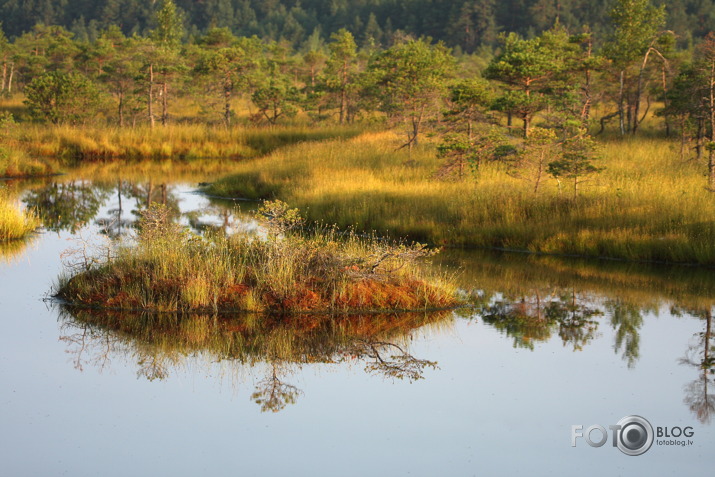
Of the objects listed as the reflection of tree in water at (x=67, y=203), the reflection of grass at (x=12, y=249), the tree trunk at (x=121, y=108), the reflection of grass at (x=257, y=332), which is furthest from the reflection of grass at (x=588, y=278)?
the tree trunk at (x=121, y=108)

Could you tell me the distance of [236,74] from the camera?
4416 cm

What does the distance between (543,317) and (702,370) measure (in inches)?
107

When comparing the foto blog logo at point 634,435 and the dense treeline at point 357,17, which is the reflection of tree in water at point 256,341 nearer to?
the foto blog logo at point 634,435

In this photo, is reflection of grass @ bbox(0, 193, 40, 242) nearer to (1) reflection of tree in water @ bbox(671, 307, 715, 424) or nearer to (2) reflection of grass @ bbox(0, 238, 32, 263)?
(2) reflection of grass @ bbox(0, 238, 32, 263)

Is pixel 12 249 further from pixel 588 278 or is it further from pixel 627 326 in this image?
pixel 627 326

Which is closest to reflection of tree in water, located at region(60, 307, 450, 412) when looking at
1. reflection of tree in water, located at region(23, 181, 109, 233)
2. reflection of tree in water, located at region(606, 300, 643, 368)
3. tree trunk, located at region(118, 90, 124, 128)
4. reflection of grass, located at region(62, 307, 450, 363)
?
Answer: reflection of grass, located at region(62, 307, 450, 363)

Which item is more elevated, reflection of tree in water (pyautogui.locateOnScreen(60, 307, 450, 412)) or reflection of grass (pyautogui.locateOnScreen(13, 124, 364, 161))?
reflection of tree in water (pyautogui.locateOnScreen(60, 307, 450, 412))

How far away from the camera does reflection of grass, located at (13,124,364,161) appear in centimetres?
3578

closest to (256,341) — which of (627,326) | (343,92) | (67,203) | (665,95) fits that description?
(627,326)

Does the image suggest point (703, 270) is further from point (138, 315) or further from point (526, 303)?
point (138, 315)

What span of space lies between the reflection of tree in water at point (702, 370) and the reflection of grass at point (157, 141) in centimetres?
2410

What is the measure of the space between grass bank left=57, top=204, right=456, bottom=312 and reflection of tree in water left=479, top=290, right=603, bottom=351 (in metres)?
0.81

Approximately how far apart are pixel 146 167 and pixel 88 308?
22.5 meters

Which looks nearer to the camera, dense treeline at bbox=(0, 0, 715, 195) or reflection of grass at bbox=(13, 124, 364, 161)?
dense treeline at bbox=(0, 0, 715, 195)
